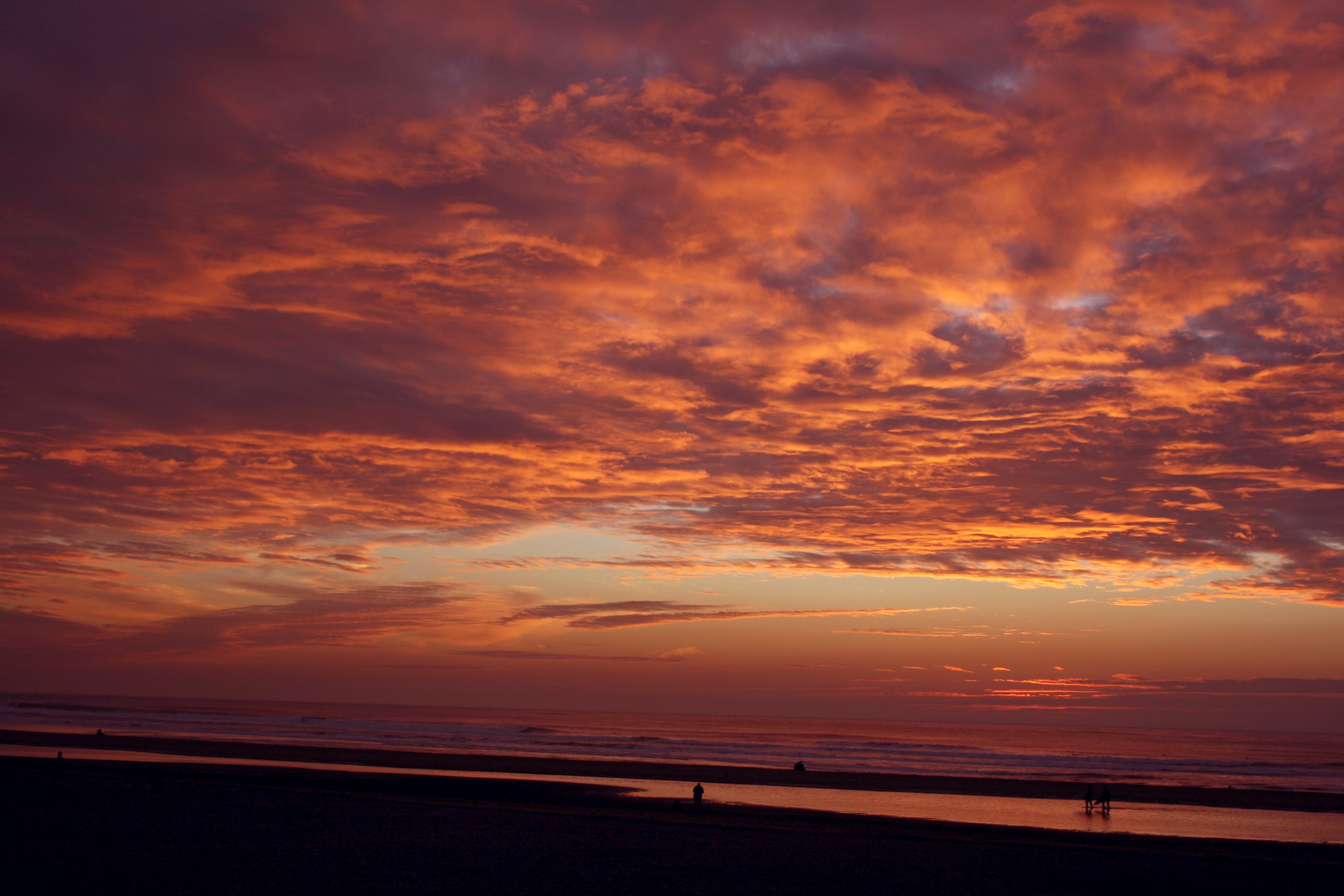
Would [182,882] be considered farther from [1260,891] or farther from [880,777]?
[880,777]

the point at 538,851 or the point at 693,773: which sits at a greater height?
the point at 538,851

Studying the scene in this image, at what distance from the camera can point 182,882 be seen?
13953 mm

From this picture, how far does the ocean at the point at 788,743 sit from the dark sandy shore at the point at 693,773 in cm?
409

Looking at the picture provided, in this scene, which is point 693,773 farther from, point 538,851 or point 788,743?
point 788,743

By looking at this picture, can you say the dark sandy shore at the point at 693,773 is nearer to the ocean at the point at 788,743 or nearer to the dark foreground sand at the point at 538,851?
the ocean at the point at 788,743

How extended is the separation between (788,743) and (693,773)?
136ft

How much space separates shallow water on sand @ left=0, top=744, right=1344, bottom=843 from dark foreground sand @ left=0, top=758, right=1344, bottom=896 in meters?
2.69

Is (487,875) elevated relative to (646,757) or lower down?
elevated

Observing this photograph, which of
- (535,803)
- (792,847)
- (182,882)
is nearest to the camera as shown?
(182,882)

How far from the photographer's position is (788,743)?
8294cm

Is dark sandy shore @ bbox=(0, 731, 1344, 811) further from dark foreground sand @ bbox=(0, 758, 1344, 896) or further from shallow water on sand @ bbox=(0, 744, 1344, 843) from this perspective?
dark foreground sand @ bbox=(0, 758, 1344, 896)

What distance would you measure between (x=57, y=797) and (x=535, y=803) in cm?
1424

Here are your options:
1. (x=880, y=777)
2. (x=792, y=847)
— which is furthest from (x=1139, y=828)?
(x=880, y=777)

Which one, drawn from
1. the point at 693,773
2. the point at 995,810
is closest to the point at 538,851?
the point at 995,810
